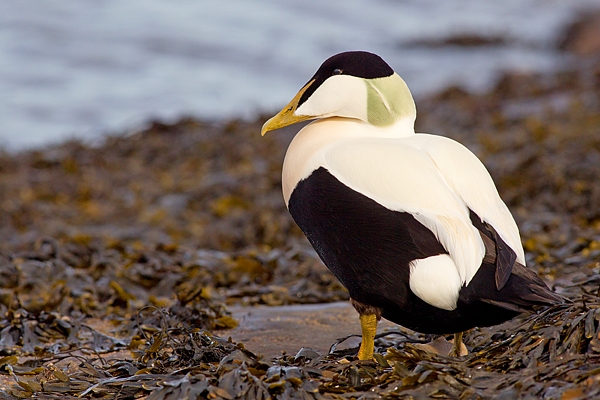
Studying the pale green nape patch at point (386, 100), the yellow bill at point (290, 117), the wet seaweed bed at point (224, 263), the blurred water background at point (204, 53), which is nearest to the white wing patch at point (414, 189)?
the pale green nape patch at point (386, 100)

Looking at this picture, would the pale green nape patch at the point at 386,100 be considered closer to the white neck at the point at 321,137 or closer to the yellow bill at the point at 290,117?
the white neck at the point at 321,137

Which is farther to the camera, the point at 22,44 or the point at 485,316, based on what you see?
the point at 22,44

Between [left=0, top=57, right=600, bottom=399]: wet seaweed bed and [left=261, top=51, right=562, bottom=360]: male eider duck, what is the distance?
180 millimetres

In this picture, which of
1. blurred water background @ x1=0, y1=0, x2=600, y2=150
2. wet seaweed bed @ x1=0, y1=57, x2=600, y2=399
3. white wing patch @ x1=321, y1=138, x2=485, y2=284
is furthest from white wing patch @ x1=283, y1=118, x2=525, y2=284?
blurred water background @ x1=0, y1=0, x2=600, y2=150

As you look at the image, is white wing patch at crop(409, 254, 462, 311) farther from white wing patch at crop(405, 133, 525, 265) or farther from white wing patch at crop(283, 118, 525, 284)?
white wing patch at crop(405, 133, 525, 265)

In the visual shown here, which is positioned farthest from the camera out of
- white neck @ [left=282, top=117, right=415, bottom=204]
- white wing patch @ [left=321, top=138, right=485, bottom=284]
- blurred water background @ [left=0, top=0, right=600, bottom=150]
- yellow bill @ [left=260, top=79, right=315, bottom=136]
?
blurred water background @ [left=0, top=0, right=600, bottom=150]

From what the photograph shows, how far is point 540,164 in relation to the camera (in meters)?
6.20

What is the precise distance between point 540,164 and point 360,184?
4167 mm

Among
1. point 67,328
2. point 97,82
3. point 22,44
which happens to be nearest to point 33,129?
point 97,82

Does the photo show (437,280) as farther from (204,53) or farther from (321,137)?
(204,53)

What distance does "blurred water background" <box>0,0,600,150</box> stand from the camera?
42.4ft

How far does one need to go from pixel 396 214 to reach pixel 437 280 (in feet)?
0.76

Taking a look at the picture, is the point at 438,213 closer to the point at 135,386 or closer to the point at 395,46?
the point at 135,386

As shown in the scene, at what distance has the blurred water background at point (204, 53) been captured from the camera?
42.4 ft
